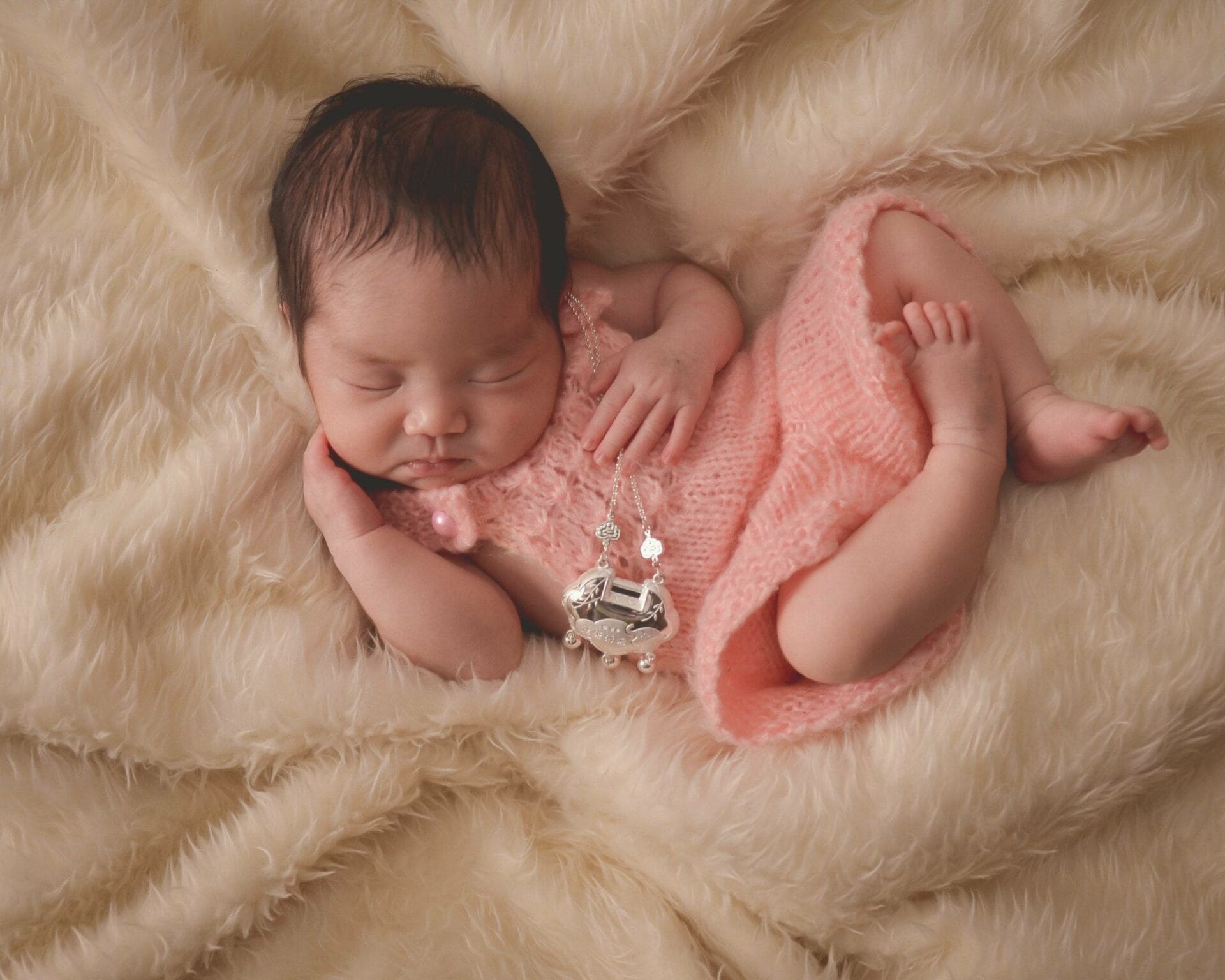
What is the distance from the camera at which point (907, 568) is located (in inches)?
39.2

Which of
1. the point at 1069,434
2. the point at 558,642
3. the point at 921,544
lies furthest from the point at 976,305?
the point at 558,642

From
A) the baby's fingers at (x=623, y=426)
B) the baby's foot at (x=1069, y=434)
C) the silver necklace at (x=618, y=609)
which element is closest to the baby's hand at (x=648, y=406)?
the baby's fingers at (x=623, y=426)

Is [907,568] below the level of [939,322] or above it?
below

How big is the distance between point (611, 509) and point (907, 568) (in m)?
0.35

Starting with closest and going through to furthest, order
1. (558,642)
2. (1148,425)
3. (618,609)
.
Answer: (1148,425), (618,609), (558,642)

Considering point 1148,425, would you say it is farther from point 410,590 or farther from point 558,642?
point 410,590

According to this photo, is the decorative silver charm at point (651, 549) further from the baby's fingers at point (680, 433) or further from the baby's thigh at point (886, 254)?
the baby's thigh at point (886, 254)

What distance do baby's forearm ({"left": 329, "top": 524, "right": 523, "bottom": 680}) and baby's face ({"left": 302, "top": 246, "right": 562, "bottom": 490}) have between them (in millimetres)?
92

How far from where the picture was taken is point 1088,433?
100 cm

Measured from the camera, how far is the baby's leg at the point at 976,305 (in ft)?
3.53

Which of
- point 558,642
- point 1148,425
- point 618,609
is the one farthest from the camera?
point 558,642

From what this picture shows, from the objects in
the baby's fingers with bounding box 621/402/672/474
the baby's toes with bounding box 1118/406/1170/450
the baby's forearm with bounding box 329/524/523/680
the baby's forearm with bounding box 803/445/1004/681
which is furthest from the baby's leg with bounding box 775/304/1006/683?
the baby's forearm with bounding box 329/524/523/680

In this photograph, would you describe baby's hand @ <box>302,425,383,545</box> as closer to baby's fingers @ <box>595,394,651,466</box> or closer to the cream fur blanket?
the cream fur blanket

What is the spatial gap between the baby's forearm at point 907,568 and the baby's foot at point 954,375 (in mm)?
26
